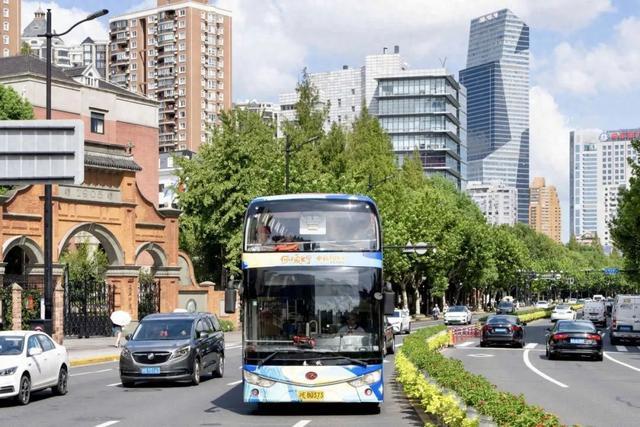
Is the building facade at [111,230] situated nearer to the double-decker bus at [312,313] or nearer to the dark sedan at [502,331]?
the dark sedan at [502,331]

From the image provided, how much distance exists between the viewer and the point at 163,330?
24.8 meters

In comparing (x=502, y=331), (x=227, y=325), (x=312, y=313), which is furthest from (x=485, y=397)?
(x=227, y=325)

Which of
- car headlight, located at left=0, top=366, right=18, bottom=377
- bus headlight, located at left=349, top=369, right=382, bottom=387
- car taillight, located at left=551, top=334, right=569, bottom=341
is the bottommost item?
car taillight, located at left=551, top=334, right=569, bottom=341

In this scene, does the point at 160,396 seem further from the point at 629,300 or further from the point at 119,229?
the point at 629,300

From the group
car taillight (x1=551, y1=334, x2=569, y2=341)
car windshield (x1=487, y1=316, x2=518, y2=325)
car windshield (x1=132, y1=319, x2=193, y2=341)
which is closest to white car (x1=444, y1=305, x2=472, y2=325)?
car windshield (x1=487, y1=316, x2=518, y2=325)

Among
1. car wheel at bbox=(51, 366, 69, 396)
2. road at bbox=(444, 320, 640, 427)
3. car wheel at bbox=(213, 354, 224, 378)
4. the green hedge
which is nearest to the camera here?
the green hedge

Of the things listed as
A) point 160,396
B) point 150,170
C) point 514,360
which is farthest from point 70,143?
point 150,170

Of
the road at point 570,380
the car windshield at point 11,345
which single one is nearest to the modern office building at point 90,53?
the road at point 570,380

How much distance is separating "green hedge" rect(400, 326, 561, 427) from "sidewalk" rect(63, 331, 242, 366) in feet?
53.3

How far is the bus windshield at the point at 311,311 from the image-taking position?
17609 mm

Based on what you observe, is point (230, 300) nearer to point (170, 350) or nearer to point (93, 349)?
point (170, 350)

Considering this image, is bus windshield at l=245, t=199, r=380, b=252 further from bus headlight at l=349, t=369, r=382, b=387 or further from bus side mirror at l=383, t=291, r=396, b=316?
bus headlight at l=349, t=369, r=382, b=387

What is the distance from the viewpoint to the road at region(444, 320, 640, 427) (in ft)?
61.0

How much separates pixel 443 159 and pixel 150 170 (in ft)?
319
